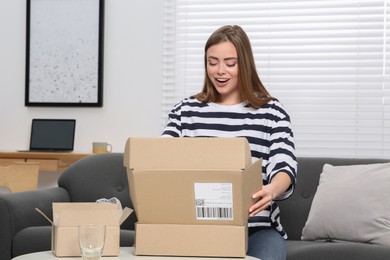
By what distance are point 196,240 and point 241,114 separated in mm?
755

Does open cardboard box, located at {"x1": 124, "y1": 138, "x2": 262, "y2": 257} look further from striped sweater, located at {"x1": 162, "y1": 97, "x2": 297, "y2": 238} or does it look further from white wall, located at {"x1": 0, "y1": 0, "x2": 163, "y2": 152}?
white wall, located at {"x1": 0, "y1": 0, "x2": 163, "y2": 152}

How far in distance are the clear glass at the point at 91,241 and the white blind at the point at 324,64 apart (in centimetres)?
268

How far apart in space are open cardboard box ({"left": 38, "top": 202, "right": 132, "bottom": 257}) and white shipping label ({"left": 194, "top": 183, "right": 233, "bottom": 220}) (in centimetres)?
26

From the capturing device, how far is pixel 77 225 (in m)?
1.86

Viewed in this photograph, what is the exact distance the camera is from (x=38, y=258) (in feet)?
6.01

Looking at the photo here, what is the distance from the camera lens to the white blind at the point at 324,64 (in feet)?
13.6

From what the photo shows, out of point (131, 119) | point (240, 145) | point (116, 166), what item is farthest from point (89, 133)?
point (240, 145)

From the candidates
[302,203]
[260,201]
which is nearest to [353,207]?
[302,203]

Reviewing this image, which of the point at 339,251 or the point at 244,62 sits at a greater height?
the point at 244,62

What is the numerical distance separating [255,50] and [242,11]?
26 centimetres

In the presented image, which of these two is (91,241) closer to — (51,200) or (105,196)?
(51,200)

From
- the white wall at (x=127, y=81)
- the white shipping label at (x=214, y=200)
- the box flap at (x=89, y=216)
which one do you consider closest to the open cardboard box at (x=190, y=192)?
the white shipping label at (x=214, y=200)

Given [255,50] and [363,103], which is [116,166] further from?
[363,103]

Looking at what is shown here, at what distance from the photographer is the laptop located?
4.52m
